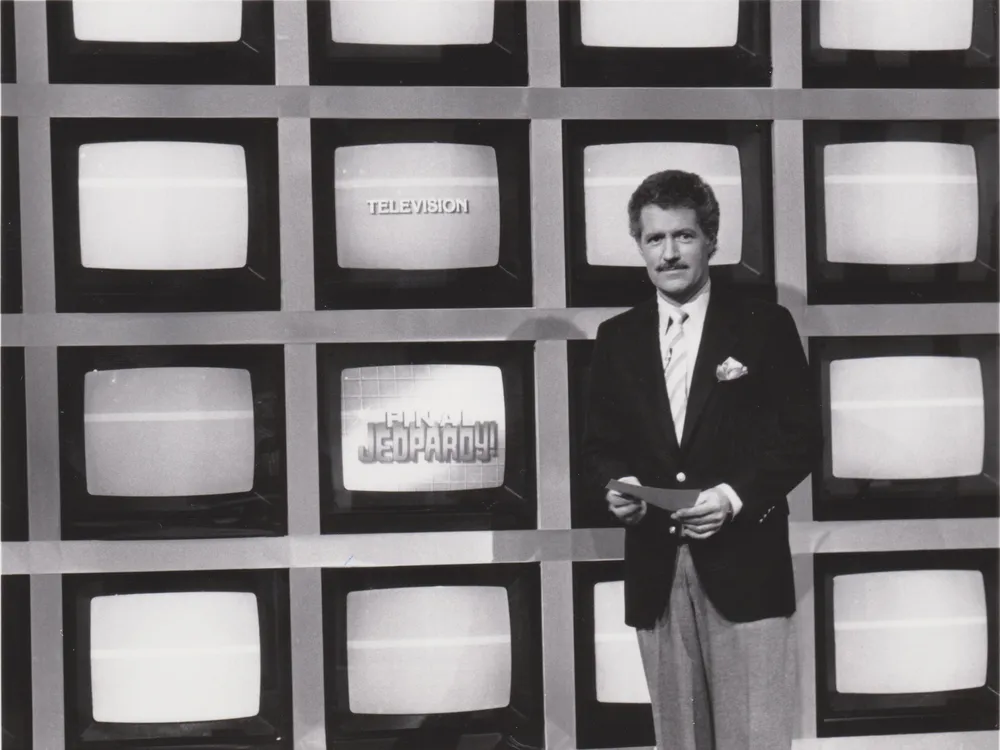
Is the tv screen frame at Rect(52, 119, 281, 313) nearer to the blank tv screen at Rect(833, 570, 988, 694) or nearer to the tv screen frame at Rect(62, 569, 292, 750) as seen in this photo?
the tv screen frame at Rect(62, 569, 292, 750)

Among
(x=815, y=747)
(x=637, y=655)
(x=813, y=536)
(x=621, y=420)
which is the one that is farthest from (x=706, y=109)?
(x=815, y=747)

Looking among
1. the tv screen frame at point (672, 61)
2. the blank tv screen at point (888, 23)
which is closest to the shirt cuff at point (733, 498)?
the tv screen frame at point (672, 61)

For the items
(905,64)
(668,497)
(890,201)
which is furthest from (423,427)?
(905,64)

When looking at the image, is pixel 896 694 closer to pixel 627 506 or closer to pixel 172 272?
pixel 627 506

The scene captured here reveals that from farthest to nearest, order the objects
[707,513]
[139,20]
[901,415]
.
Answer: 1. [901,415]
2. [139,20]
3. [707,513]

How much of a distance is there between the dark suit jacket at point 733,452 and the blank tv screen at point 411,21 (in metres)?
0.71

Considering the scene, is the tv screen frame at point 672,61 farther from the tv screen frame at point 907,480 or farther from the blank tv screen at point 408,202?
the tv screen frame at point 907,480

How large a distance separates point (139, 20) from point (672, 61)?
1.01 metres

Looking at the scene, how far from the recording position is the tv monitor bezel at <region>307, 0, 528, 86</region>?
1.75 meters

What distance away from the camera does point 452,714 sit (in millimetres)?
1815

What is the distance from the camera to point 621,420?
1589 mm

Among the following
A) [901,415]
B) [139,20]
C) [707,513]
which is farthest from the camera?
[901,415]

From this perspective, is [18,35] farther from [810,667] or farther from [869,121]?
[810,667]

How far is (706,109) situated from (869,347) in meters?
0.57
